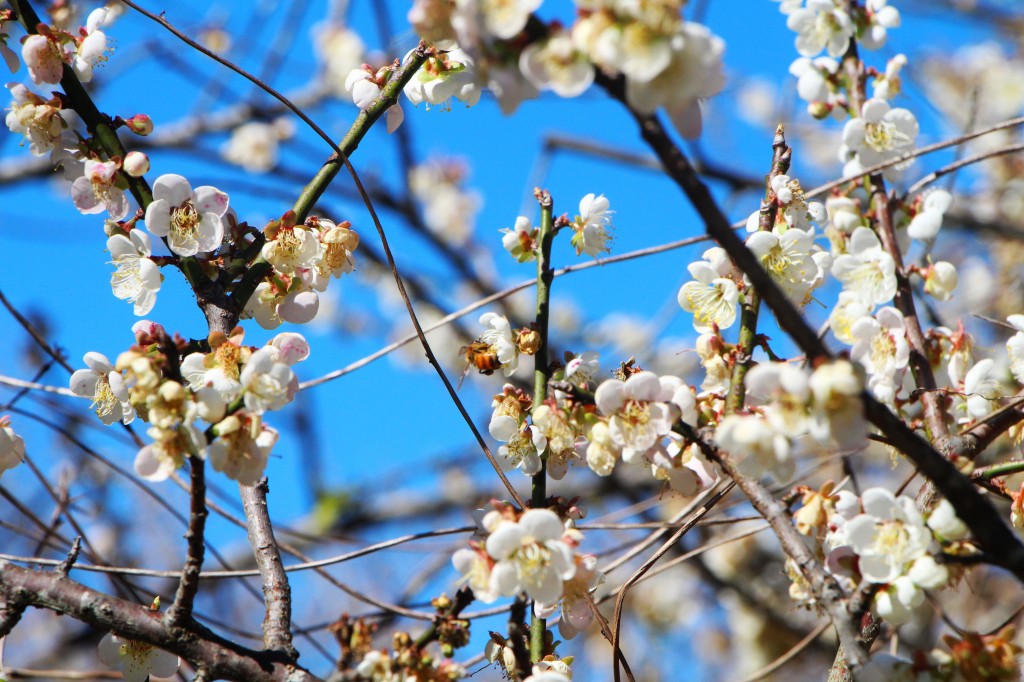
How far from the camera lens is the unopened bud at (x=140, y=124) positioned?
1.17 meters

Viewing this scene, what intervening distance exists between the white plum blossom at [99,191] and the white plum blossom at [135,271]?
0.14ft

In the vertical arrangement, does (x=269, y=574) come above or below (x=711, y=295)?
below

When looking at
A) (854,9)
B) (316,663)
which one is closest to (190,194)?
(854,9)

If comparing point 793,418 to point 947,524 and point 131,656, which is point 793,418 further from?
point 131,656

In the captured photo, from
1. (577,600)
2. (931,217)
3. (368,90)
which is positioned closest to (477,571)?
(577,600)

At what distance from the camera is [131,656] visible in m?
1.05

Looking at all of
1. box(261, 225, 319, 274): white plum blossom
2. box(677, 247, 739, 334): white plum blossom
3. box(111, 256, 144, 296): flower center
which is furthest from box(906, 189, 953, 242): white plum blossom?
box(111, 256, 144, 296): flower center

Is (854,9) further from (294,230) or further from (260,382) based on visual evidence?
(260,382)

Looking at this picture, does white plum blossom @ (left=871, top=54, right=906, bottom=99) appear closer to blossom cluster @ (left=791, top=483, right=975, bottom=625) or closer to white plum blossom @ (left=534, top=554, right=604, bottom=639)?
blossom cluster @ (left=791, top=483, right=975, bottom=625)

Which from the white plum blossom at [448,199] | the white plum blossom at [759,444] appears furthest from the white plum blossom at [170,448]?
the white plum blossom at [448,199]

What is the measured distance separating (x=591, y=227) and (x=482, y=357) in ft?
0.85

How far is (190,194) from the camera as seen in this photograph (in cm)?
109

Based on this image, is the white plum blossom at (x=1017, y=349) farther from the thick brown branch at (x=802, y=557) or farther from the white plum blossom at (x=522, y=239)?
the white plum blossom at (x=522, y=239)

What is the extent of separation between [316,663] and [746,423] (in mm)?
4154
